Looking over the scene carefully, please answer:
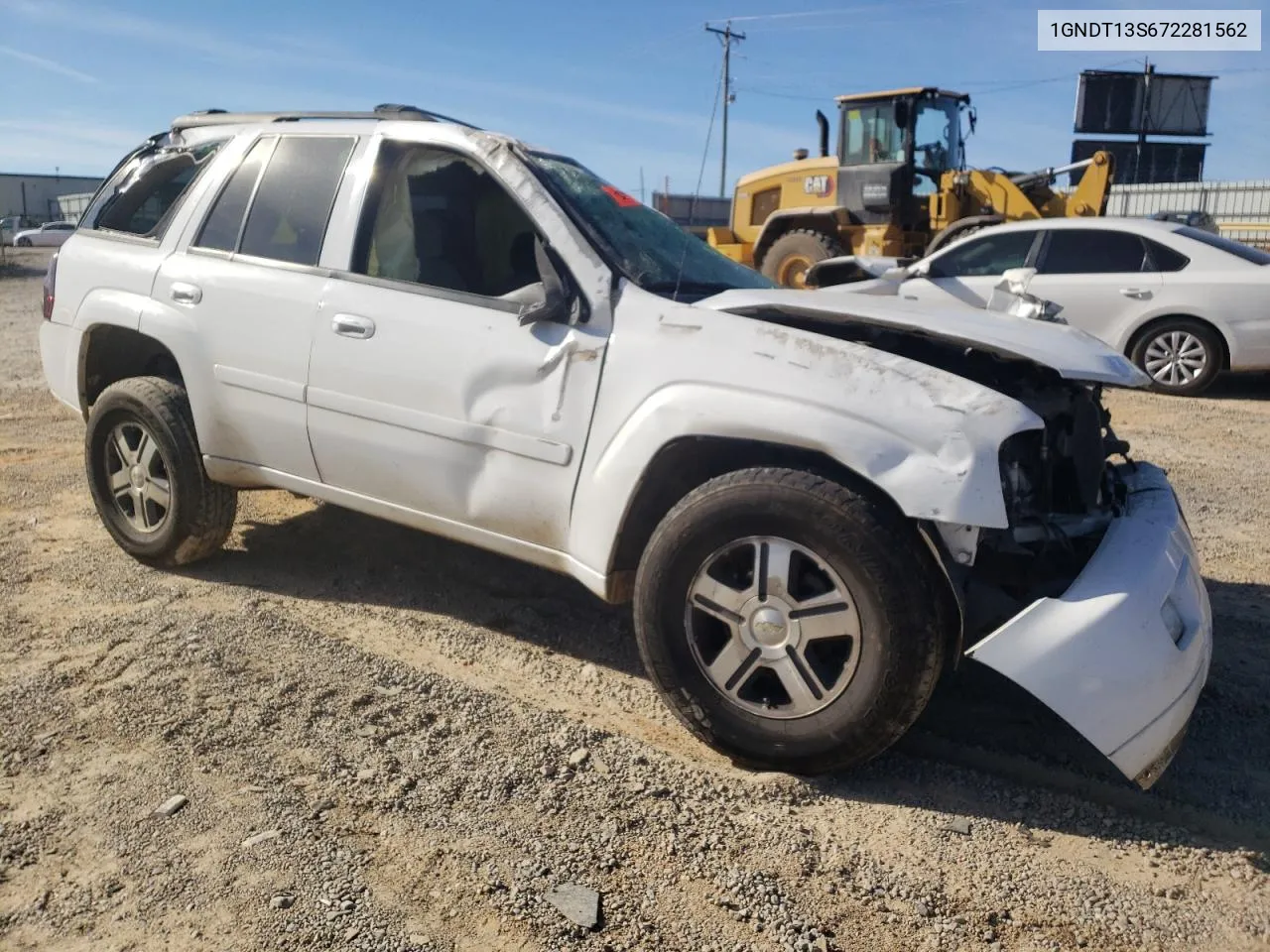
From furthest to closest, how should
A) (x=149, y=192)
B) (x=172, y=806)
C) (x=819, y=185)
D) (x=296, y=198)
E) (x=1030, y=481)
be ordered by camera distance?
(x=819, y=185)
(x=149, y=192)
(x=296, y=198)
(x=1030, y=481)
(x=172, y=806)

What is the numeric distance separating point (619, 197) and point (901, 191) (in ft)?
34.2

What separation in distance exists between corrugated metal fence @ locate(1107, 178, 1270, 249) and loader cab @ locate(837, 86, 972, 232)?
18.2 m

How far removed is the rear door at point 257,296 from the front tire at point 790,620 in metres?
1.73

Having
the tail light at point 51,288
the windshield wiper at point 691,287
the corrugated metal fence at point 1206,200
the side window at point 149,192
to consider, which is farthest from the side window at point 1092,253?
the corrugated metal fence at point 1206,200

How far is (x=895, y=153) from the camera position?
13711mm

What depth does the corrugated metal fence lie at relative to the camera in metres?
29.7

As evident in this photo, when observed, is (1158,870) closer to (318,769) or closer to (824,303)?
(824,303)

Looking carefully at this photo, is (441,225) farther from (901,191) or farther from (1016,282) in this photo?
(901,191)

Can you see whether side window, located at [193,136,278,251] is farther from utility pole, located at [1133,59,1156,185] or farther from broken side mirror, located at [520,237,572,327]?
utility pole, located at [1133,59,1156,185]

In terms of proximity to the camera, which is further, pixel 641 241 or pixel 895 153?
pixel 895 153

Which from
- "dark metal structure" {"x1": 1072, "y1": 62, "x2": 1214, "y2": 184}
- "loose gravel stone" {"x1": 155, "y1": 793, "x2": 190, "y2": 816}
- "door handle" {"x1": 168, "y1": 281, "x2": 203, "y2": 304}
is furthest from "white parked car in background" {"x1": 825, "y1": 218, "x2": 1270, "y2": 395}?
"dark metal structure" {"x1": 1072, "y1": 62, "x2": 1214, "y2": 184}

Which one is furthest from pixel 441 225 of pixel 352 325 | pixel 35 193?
pixel 35 193

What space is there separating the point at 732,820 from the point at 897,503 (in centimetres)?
97

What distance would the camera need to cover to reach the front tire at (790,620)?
2.84 meters
